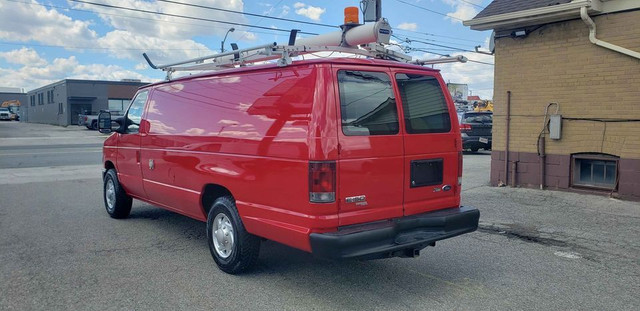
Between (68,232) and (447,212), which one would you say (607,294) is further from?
(68,232)

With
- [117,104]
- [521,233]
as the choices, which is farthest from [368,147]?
[117,104]

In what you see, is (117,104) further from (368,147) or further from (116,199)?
(368,147)

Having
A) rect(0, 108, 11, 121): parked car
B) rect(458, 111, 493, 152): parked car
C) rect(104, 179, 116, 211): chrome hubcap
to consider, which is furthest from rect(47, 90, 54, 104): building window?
rect(104, 179, 116, 211): chrome hubcap

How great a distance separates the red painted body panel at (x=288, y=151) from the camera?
13.2 ft

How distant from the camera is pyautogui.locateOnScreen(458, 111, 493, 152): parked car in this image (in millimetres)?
17219

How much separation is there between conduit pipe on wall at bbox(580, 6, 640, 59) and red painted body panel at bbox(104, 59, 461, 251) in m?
4.46

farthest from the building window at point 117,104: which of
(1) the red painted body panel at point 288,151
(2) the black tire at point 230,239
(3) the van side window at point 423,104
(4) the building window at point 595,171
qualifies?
(3) the van side window at point 423,104

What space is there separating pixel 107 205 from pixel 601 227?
283 inches

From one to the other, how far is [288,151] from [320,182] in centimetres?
42

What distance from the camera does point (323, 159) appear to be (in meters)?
3.94

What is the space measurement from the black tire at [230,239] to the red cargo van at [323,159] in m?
0.01

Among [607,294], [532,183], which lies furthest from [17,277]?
[532,183]

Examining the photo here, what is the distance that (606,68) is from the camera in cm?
820

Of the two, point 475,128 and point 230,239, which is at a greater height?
point 475,128
